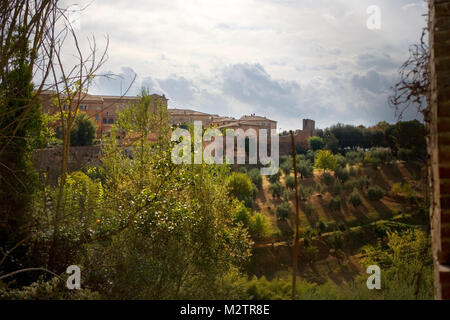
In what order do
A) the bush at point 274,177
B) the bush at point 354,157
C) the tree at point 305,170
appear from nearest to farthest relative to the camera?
1. the bush at point 274,177
2. the tree at point 305,170
3. the bush at point 354,157

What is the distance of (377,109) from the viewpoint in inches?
150

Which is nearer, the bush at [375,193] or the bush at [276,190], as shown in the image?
the bush at [375,193]

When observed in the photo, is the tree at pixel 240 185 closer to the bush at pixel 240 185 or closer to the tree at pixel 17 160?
the bush at pixel 240 185

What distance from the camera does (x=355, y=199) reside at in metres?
15.6

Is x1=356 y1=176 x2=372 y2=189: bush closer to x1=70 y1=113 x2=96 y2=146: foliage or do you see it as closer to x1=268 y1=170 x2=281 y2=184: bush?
x1=268 y1=170 x2=281 y2=184: bush

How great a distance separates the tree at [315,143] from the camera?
2088 centimetres

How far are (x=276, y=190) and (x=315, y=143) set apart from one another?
556cm

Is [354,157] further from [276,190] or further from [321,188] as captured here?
[276,190]

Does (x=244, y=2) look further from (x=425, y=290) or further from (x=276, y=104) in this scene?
(x=276, y=104)

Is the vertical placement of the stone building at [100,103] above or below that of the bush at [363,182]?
above

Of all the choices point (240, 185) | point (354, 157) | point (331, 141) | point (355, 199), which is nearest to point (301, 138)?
point (331, 141)

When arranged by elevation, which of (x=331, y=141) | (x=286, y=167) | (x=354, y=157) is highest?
(x=331, y=141)

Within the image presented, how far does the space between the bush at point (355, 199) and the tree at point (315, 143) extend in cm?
549

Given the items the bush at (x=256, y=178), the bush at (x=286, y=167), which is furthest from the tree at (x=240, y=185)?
the bush at (x=286, y=167)
